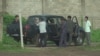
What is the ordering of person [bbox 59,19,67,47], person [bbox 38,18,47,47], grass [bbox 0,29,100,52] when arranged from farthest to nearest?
person [bbox 59,19,67,47] → person [bbox 38,18,47,47] → grass [bbox 0,29,100,52]

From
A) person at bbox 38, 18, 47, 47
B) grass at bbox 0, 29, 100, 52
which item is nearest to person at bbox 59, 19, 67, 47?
person at bbox 38, 18, 47, 47

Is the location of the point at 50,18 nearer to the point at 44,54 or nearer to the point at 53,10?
the point at 44,54

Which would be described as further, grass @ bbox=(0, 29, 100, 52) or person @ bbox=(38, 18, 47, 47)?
person @ bbox=(38, 18, 47, 47)

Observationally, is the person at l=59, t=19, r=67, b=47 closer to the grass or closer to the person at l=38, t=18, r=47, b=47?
the person at l=38, t=18, r=47, b=47

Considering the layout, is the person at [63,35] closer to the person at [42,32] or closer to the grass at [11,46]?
the person at [42,32]

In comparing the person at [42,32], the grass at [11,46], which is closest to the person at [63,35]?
the person at [42,32]

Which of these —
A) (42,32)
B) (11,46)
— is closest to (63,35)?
(42,32)

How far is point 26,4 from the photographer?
33.6m

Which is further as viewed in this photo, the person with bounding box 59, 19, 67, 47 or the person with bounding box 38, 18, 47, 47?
the person with bounding box 59, 19, 67, 47

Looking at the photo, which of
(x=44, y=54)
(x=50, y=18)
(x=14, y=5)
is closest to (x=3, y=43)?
(x=50, y=18)

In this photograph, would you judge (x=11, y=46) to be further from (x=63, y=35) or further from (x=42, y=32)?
(x=63, y=35)

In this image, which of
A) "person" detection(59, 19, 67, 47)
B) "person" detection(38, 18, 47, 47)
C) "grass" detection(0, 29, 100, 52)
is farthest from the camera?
"person" detection(59, 19, 67, 47)

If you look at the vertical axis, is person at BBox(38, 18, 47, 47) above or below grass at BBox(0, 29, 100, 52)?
above

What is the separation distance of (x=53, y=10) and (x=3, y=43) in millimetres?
10886
